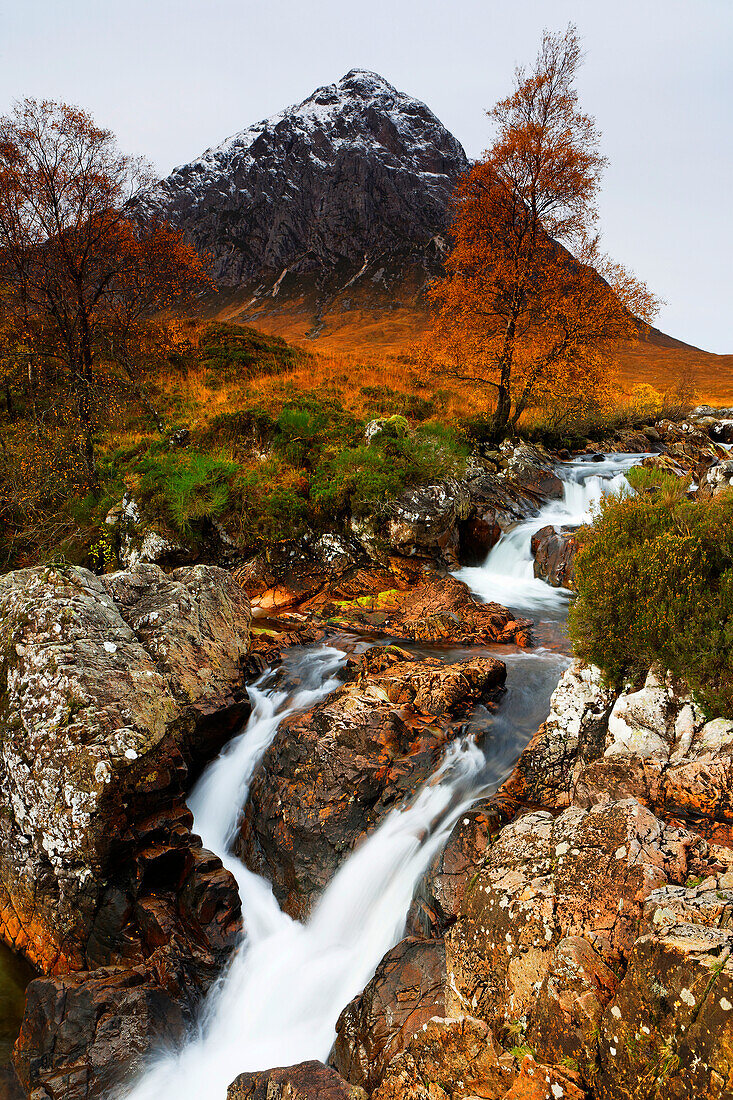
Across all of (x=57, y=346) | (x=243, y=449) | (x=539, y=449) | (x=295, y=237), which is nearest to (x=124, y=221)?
(x=57, y=346)

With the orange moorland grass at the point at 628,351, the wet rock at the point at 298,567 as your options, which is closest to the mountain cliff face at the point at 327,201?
the orange moorland grass at the point at 628,351

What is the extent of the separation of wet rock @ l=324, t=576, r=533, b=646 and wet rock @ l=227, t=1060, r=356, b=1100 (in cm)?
683

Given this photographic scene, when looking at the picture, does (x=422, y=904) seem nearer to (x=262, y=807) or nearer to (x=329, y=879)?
(x=329, y=879)

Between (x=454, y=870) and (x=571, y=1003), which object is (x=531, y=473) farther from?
(x=571, y=1003)

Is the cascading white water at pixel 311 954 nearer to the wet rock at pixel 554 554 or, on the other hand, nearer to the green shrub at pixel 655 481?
the green shrub at pixel 655 481

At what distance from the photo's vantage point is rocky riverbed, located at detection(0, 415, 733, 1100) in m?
3.29

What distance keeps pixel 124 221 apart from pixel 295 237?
113167 mm

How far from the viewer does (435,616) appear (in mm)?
10680

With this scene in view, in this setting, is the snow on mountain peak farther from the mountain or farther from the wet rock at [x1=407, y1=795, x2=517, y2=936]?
the wet rock at [x1=407, y1=795, x2=517, y2=936]

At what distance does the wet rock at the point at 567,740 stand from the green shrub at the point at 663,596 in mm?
288

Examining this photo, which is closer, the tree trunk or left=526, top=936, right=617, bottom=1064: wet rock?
left=526, top=936, right=617, bottom=1064: wet rock

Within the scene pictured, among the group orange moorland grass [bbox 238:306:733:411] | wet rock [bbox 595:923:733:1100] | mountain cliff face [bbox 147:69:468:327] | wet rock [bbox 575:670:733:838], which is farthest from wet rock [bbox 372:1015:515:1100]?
mountain cliff face [bbox 147:69:468:327]

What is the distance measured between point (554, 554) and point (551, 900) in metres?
10.4

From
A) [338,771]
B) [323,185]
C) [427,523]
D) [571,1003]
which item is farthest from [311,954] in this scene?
[323,185]
